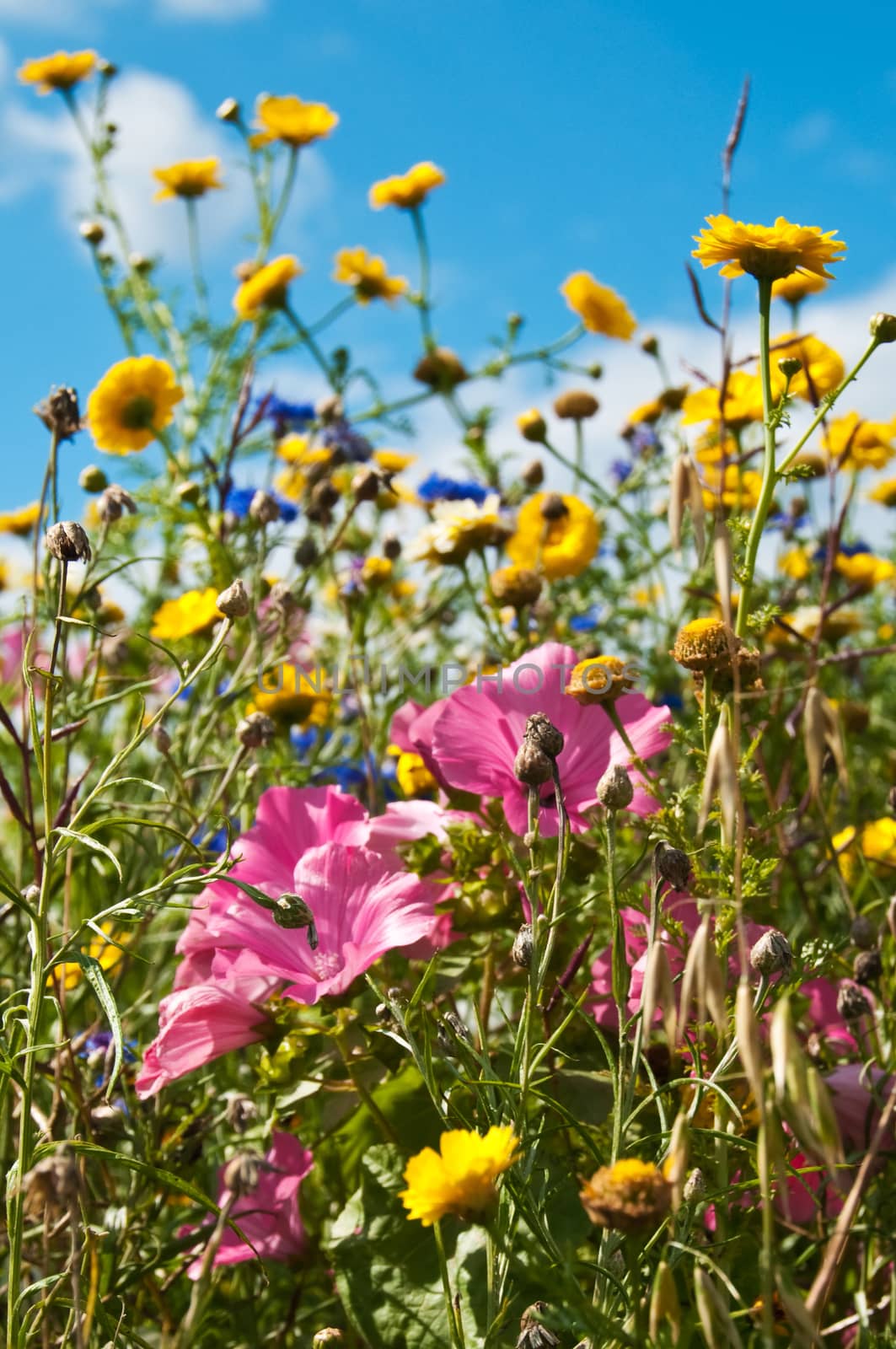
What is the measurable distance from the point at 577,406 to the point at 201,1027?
4.21 ft

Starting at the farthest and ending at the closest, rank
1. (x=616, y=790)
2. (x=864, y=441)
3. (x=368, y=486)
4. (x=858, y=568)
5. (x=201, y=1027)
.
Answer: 1. (x=858, y=568)
2. (x=864, y=441)
3. (x=368, y=486)
4. (x=201, y=1027)
5. (x=616, y=790)

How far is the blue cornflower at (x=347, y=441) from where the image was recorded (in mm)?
Answer: 1590

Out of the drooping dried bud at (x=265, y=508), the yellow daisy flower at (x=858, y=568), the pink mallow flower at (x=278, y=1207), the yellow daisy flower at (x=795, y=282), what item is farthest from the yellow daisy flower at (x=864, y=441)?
the pink mallow flower at (x=278, y=1207)

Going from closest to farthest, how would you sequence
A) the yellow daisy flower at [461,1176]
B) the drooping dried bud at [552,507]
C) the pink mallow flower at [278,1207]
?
the yellow daisy flower at [461,1176], the pink mallow flower at [278,1207], the drooping dried bud at [552,507]

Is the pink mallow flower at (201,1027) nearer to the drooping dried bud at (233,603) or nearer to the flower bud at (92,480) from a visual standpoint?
the drooping dried bud at (233,603)

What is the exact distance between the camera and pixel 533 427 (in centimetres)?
155

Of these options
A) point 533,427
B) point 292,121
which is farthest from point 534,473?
point 292,121

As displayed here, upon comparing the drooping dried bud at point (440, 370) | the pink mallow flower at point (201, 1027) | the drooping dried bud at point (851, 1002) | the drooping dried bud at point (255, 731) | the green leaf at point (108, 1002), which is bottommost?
the drooping dried bud at point (851, 1002)

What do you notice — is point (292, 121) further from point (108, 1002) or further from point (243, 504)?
point (108, 1002)

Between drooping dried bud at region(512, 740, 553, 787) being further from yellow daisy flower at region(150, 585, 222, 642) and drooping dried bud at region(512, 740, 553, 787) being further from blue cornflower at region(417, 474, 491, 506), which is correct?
blue cornflower at region(417, 474, 491, 506)

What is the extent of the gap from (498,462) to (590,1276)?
1.29 meters

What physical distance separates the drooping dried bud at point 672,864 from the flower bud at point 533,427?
3.56 feet

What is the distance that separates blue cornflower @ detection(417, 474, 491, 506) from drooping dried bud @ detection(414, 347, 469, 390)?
322mm

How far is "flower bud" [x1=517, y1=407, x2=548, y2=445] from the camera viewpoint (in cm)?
154
